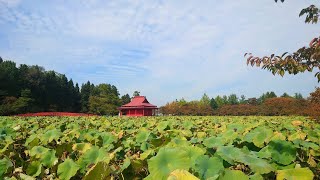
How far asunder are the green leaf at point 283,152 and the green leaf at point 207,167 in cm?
50

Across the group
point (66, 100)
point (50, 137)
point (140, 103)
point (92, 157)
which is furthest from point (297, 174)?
point (66, 100)

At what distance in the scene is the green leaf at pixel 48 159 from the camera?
6.18 feet

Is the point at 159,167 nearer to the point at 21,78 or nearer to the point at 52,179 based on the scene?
the point at 52,179

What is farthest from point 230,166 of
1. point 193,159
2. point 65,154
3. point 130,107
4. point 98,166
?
point 130,107

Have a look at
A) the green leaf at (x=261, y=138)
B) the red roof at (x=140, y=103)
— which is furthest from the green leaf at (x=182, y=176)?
the red roof at (x=140, y=103)

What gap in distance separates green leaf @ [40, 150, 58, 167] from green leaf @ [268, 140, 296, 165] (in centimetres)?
126

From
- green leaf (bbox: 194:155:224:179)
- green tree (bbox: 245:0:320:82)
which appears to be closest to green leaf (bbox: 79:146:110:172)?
green leaf (bbox: 194:155:224:179)

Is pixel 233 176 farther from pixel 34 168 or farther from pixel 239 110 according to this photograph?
pixel 239 110

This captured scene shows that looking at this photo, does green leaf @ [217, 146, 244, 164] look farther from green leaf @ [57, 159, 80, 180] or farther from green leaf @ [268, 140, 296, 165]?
green leaf @ [57, 159, 80, 180]

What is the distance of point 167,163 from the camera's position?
125 cm

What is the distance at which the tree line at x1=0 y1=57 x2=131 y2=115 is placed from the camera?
1839 inches

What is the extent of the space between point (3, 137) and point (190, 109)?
46995 mm

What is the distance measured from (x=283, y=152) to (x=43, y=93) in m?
59.8

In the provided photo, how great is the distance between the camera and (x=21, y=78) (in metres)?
53.5
